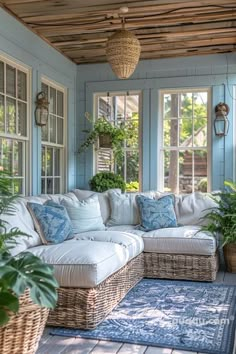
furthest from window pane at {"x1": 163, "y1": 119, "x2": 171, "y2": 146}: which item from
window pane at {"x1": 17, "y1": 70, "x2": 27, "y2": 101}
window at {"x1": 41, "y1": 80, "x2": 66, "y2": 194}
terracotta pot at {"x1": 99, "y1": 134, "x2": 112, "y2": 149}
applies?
window pane at {"x1": 17, "y1": 70, "x2": 27, "y2": 101}

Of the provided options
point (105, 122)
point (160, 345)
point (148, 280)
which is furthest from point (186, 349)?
point (105, 122)

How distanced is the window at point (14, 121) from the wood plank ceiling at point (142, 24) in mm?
575

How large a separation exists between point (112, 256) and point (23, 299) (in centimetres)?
118

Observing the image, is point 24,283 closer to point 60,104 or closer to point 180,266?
point 180,266

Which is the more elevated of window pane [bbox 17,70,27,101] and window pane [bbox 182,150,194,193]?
window pane [bbox 17,70,27,101]

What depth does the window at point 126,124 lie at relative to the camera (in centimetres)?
562

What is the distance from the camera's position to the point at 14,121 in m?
4.28

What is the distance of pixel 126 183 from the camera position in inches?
223

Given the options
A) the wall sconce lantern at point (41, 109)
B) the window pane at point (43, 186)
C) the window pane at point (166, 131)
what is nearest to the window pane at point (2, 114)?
the wall sconce lantern at point (41, 109)

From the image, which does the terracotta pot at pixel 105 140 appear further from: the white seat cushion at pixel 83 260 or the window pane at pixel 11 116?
the white seat cushion at pixel 83 260

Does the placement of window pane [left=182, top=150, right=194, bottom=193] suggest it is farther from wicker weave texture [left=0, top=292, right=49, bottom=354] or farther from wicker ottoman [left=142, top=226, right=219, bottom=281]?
wicker weave texture [left=0, top=292, right=49, bottom=354]

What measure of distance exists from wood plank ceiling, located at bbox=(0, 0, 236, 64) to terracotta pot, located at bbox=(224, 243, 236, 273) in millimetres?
2450

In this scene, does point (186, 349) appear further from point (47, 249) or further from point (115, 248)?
point (47, 249)

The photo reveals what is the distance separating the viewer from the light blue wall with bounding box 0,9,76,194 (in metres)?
4.05
